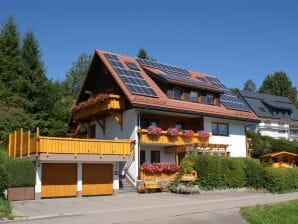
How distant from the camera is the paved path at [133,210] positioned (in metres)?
16.3

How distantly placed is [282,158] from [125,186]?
790 inches

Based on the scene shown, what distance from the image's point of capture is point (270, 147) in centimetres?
4834

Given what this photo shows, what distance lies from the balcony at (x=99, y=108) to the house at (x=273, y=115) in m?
38.5

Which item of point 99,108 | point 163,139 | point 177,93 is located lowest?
point 163,139

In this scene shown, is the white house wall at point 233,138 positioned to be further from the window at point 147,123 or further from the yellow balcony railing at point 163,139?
the window at point 147,123

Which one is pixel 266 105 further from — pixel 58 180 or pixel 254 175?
pixel 58 180

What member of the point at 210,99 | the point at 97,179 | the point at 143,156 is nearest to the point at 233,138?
the point at 210,99

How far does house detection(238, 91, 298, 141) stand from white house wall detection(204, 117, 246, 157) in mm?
31244

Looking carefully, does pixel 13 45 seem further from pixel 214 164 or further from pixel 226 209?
pixel 226 209

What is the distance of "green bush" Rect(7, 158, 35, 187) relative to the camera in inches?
913

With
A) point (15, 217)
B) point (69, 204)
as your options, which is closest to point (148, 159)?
point (69, 204)

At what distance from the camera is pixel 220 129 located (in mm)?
36312

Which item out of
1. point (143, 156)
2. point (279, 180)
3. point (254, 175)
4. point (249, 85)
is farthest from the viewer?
point (249, 85)

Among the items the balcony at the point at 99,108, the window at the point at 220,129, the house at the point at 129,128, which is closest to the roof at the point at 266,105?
the house at the point at 129,128
